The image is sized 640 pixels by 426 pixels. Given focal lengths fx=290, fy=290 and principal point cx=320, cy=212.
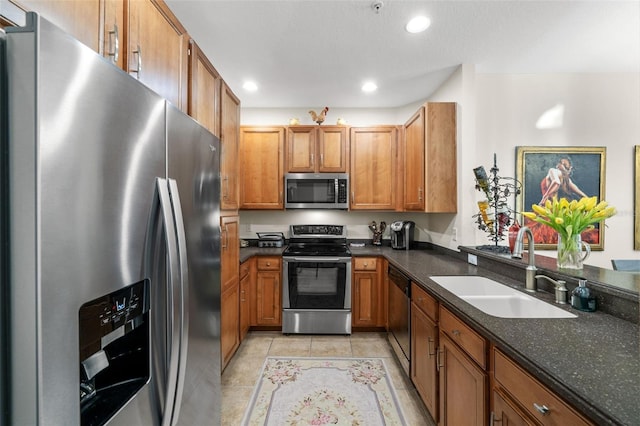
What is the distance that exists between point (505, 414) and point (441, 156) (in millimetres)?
2140

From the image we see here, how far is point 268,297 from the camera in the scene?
3.14 meters

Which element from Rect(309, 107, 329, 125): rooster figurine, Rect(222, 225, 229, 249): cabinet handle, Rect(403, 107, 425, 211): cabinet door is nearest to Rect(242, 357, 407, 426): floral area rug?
Rect(222, 225, 229, 249): cabinet handle

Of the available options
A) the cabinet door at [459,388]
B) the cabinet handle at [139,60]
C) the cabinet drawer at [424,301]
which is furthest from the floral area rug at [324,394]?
the cabinet handle at [139,60]

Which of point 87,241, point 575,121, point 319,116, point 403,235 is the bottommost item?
point 403,235

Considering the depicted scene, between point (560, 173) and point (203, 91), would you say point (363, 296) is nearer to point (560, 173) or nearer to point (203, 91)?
point (560, 173)

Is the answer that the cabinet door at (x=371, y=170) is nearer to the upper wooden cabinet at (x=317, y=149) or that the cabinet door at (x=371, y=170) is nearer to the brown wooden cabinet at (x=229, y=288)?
the upper wooden cabinet at (x=317, y=149)

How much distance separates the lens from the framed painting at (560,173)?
2.69m

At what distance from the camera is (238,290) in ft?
8.52

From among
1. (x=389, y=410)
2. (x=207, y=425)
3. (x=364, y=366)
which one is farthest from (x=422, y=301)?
(x=207, y=425)

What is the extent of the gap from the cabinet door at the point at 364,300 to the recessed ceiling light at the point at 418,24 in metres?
2.21

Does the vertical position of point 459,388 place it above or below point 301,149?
below

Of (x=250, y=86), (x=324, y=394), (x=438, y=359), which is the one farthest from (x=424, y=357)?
(x=250, y=86)

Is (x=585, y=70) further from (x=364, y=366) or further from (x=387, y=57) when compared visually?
(x=364, y=366)

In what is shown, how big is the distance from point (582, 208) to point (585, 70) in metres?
1.99
